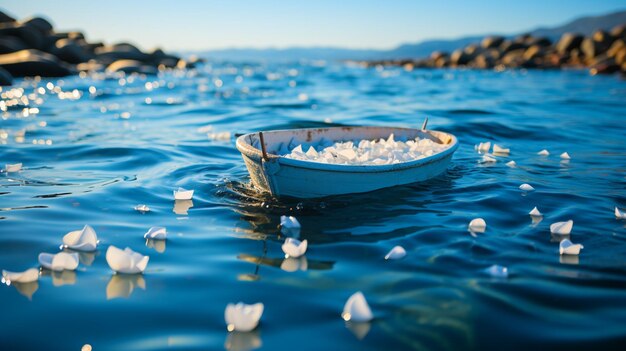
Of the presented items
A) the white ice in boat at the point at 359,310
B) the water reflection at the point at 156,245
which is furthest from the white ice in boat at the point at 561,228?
the water reflection at the point at 156,245

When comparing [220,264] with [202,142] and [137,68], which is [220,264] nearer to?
[202,142]

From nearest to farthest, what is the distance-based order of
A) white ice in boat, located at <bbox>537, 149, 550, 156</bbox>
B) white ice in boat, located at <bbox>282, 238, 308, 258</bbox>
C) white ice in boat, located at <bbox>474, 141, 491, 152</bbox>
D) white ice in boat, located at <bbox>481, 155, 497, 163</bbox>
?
white ice in boat, located at <bbox>282, 238, 308, 258</bbox> → white ice in boat, located at <bbox>481, 155, 497, 163</bbox> → white ice in boat, located at <bbox>474, 141, 491, 152</bbox> → white ice in boat, located at <bbox>537, 149, 550, 156</bbox>

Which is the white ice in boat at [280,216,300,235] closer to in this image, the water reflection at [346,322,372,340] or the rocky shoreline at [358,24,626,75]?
the water reflection at [346,322,372,340]

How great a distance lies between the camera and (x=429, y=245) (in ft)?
16.1

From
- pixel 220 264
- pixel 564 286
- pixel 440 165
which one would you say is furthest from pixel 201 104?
pixel 564 286

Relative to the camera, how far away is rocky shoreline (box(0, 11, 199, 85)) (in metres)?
27.6

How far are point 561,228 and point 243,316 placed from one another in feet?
11.9

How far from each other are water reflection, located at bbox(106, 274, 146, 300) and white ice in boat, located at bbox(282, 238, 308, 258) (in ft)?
4.06

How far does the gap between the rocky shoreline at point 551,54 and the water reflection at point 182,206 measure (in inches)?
1459

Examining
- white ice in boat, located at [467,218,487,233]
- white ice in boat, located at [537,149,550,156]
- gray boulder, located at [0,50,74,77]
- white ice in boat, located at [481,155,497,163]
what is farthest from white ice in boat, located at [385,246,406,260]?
gray boulder, located at [0,50,74,77]

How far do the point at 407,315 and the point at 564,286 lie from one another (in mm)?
1453

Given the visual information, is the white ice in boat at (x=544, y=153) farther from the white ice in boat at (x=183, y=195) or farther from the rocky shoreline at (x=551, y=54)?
the rocky shoreline at (x=551, y=54)

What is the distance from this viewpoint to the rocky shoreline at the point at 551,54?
38.7 metres

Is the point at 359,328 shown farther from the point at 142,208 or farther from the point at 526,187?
the point at 526,187
